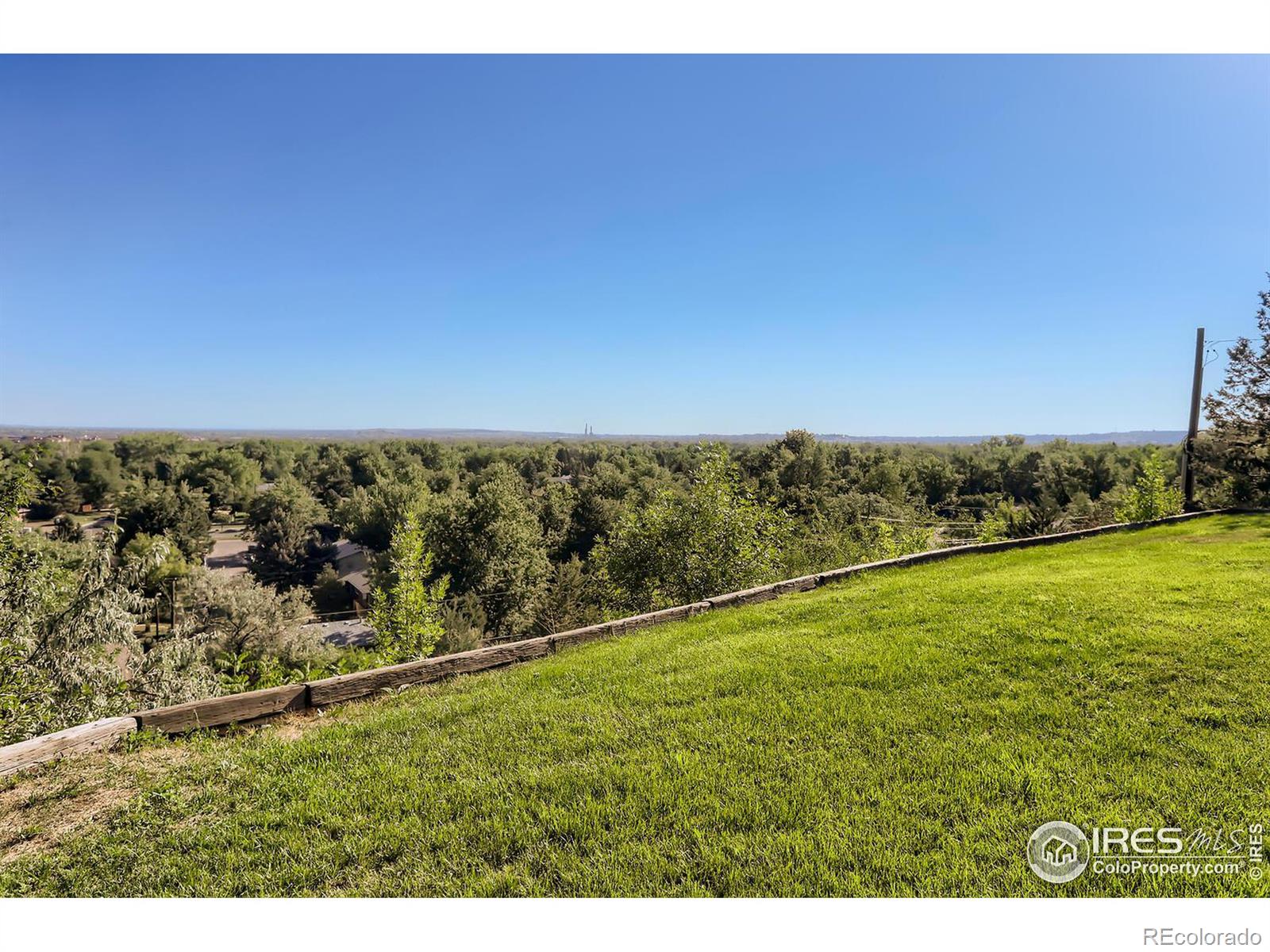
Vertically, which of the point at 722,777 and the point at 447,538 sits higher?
the point at 722,777

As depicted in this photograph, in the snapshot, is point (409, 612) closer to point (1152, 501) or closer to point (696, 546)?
point (696, 546)

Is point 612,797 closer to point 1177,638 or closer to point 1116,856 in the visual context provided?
point 1116,856

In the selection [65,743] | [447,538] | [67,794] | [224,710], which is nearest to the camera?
[67,794]

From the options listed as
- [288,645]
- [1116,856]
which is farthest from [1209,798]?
→ [288,645]

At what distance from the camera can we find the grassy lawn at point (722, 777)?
114 inches

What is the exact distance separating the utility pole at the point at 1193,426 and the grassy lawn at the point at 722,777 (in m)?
14.8

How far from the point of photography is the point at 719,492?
1282 cm

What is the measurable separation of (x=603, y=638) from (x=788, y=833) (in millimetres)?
4427

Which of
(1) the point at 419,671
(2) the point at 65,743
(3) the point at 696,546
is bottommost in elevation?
(1) the point at 419,671

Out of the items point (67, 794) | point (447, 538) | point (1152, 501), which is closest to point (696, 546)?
point (67, 794)

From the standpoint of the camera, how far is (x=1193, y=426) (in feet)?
56.9

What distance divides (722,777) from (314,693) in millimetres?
4104

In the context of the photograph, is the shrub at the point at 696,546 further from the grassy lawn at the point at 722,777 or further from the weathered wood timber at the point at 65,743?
the weathered wood timber at the point at 65,743

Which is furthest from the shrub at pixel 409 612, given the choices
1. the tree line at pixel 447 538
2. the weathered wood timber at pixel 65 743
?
the weathered wood timber at pixel 65 743
